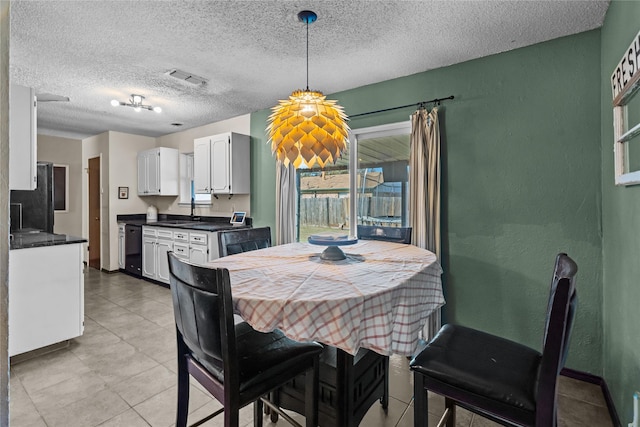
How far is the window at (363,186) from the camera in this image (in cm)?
323

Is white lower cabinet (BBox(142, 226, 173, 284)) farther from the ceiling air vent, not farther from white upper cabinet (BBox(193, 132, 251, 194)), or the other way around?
the ceiling air vent

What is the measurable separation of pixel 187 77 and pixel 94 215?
4.29 m

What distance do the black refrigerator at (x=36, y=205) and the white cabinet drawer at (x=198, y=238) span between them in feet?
5.36

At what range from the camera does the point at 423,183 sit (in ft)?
9.27

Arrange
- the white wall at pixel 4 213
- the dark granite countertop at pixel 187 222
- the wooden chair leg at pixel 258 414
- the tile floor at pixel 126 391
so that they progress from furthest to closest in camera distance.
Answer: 1. the dark granite countertop at pixel 187 222
2. the tile floor at pixel 126 391
3. the wooden chair leg at pixel 258 414
4. the white wall at pixel 4 213

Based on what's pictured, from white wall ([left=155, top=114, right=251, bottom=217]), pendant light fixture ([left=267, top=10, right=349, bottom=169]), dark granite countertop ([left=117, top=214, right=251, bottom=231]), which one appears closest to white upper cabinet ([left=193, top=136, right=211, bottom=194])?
white wall ([left=155, top=114, right=251, bottom=217])

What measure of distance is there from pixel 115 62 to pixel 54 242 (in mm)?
1588

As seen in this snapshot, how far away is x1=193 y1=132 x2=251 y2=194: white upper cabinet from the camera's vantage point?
421 cm

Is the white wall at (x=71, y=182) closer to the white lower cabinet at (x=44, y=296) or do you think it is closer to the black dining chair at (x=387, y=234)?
the white lower cabinet at (x=44, y=296)

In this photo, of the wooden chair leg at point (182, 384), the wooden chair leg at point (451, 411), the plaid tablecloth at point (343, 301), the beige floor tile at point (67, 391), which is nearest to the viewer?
the plaid tablecloth at point (343, 301)

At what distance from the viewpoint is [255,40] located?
7.91 feet

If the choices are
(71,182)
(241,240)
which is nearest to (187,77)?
(241,240)

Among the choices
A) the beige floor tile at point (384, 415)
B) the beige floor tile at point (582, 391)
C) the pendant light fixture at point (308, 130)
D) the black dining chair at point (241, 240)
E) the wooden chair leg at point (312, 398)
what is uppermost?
the pendant light fixture at point (308, 130)

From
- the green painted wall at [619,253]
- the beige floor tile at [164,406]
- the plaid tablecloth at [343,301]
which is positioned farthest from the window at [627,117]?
the beige floor tile at [164,406]
